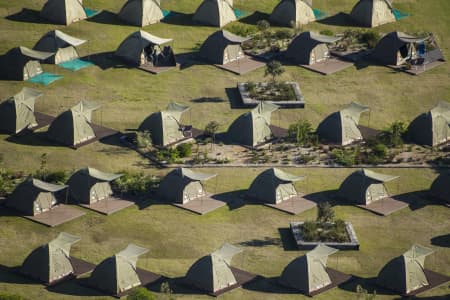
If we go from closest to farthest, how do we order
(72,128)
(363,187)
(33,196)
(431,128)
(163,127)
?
(33,196) → (363,187) → (72,128) → (163,127) → (431,128)

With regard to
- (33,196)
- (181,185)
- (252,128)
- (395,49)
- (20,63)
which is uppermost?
(395,49)

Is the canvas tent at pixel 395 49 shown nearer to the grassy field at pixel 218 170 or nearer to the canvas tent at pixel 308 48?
the grassy field at pixel 218 170

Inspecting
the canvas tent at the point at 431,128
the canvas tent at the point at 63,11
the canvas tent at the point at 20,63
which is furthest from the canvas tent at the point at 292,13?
the canvas tent at the point at 20,63

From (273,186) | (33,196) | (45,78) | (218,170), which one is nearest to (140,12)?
(45,78)

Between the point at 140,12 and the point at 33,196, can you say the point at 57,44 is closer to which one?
the point at 140,12

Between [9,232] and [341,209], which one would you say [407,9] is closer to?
[341,209]

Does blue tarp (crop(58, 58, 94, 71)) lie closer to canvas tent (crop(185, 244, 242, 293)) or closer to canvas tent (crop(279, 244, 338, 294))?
canvas tent (crop(185, 244, 242, 293))
